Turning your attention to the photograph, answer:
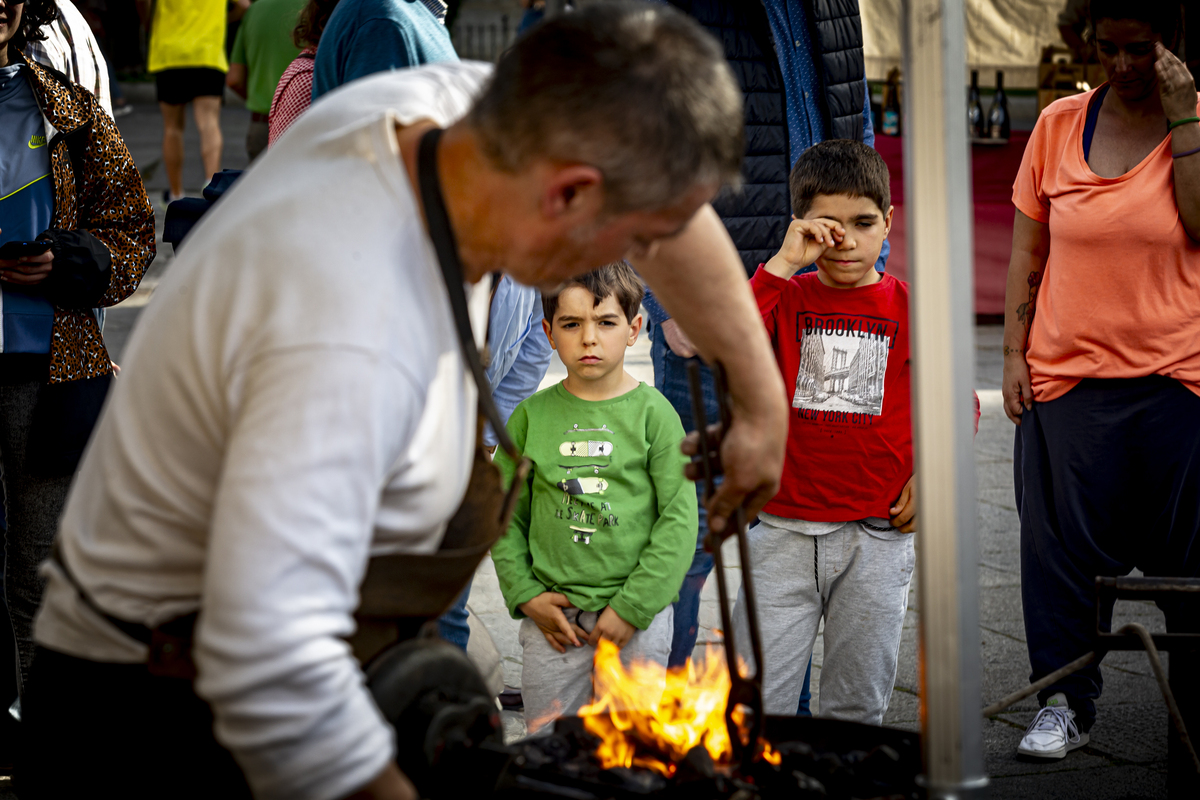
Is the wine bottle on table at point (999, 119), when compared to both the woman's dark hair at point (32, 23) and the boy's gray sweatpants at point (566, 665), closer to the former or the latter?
the boy's gray sweatpants at point (566, 665)

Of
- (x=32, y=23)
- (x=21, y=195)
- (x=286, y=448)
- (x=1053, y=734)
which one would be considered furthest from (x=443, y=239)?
(x=1053, y=734)

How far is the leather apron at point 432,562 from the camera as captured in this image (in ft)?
4.55

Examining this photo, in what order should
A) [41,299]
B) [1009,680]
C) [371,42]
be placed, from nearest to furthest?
[371,42], [41,299], [1009,680]

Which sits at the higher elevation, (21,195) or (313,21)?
(313,21)

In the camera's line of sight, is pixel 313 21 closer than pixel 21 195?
No

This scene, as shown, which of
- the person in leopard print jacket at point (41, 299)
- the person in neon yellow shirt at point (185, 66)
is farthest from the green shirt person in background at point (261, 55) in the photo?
the person in leopard print jacket at point (41, 299)

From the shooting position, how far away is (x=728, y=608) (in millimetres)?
1814

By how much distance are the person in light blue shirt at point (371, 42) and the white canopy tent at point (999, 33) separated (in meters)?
4.76

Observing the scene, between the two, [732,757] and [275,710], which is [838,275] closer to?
[732,757]

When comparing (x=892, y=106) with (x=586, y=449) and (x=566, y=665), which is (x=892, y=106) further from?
(x=566, y=665)

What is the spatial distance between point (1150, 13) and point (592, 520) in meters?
1.84

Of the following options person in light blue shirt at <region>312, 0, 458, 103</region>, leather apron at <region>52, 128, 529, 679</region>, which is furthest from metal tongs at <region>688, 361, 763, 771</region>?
person in light blue shirt at <region>312, 0, 458, 103</region>

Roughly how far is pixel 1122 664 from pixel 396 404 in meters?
3.22

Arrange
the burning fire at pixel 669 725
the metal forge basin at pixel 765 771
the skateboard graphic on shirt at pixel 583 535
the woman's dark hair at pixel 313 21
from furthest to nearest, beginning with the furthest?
1. the woman's dark hair at pixel 313 21
2. the skateboard graphic on shirt at pixel 583 535
3. the burning fire at pixel 669 725
4. the metal forge basin at pixel 765 771
